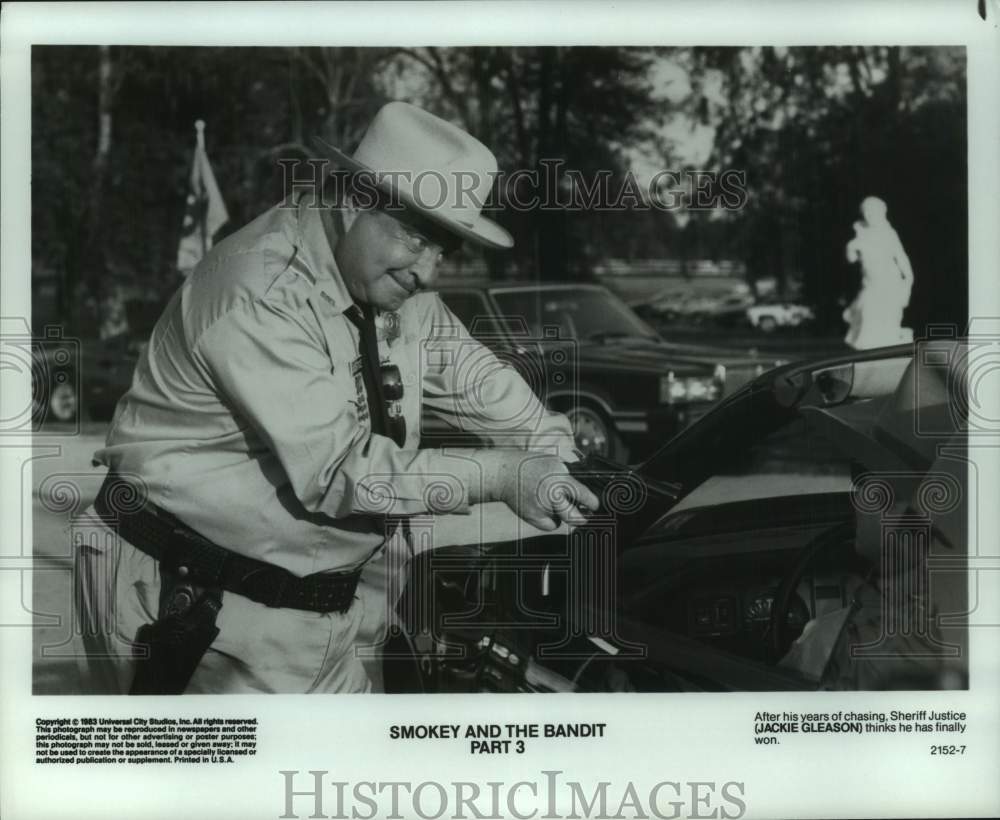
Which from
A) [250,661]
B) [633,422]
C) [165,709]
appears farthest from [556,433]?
[165,709]

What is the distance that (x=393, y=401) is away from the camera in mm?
2764

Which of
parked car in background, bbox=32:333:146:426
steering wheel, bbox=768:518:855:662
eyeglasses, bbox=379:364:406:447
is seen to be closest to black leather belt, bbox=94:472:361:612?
parked car in background, bbox=32:333:146:426

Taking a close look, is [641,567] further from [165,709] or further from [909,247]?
[165,709]

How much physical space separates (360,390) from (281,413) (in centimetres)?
21

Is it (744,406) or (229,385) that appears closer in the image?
(229,385)

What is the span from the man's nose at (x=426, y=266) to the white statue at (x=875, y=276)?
99 centimetres

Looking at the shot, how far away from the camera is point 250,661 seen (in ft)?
9.13

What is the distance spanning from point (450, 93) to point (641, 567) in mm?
1222

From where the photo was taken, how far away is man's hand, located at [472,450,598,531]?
277 centimetres

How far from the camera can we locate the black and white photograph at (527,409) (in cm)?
275

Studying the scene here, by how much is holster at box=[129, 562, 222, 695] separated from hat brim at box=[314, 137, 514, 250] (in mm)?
996

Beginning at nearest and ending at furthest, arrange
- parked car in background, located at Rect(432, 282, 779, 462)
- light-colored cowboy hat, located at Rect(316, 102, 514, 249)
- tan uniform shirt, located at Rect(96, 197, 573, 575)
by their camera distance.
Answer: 1. tan uniform shirt, located at Rect(96, 197, 573, 575)
2. light-colored cowboy hat, located at Rect(316, 102, 514, 249)
3. parked car in background, located at Rect(432, 282, 779, 462)

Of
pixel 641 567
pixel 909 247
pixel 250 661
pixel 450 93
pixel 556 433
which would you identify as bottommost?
pixel 250 661

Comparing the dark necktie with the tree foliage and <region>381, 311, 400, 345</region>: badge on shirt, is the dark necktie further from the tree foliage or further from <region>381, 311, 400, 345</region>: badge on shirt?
the tree foliage
